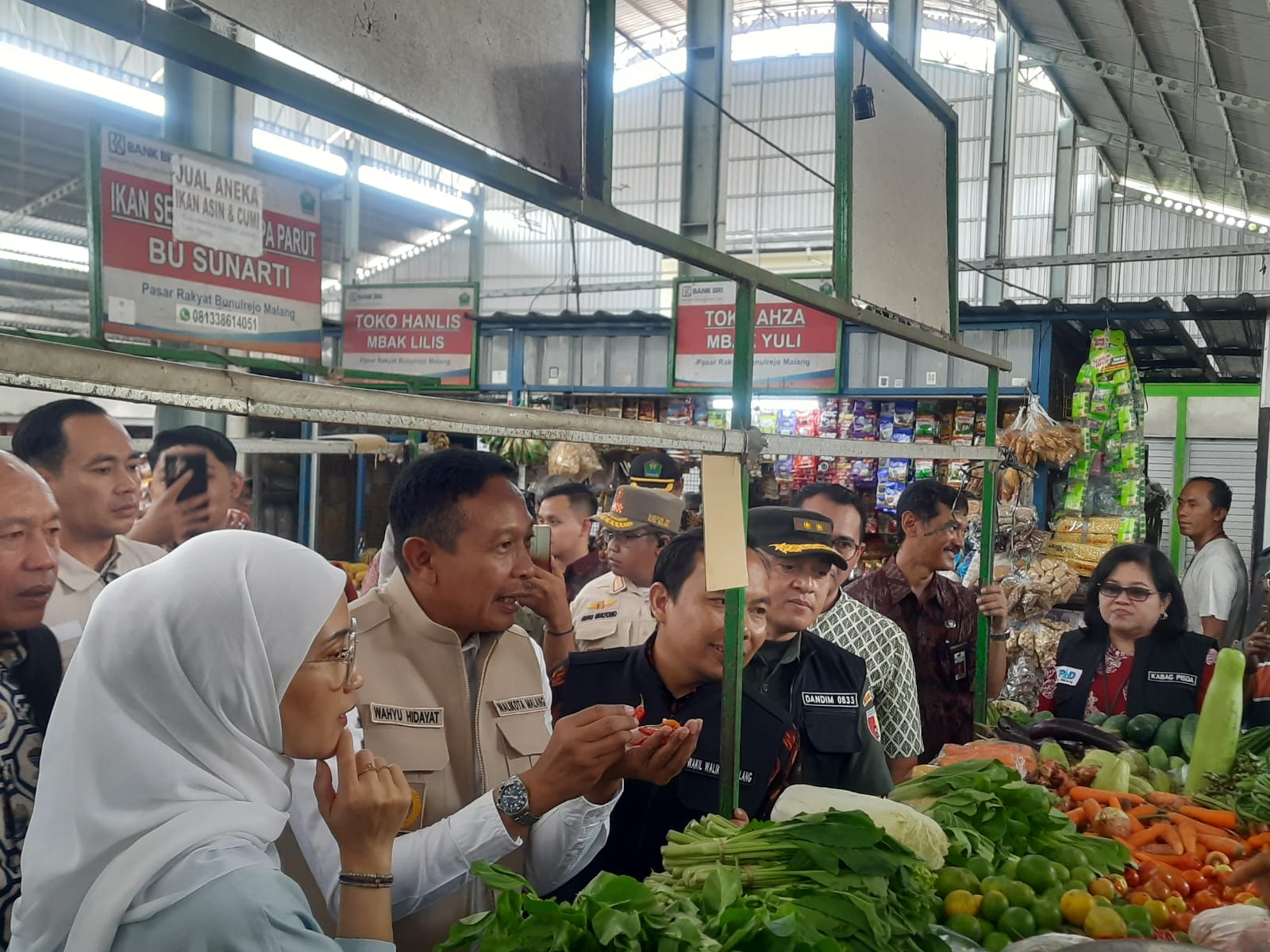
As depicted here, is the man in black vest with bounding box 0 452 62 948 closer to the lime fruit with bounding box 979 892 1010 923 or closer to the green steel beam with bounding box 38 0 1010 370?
the green steel beam with bounding box 38 0 1010 370

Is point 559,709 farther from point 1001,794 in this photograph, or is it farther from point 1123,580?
point 1123,580

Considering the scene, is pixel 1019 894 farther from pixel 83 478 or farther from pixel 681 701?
pixel 83 478

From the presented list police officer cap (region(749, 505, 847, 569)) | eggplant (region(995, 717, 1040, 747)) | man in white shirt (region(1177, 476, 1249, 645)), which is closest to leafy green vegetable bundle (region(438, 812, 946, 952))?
police officer cap (region(749, 505, 847, 569))

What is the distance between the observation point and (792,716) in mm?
2703

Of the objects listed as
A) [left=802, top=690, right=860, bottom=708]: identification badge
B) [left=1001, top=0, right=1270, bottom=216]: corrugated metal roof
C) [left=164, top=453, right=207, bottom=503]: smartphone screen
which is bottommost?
[left=802, top=690, right=860, bottom=708]: identification badge

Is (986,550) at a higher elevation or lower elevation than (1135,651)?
higher

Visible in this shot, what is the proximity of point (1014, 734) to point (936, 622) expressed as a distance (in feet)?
2.05

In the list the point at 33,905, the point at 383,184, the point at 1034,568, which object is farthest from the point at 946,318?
the point at 383,184

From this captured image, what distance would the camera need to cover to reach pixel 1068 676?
415cm

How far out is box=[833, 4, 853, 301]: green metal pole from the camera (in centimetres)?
234

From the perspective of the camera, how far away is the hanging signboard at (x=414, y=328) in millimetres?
8211

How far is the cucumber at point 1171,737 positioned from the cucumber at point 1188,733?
0.03 m

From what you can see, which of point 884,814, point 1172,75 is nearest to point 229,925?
point 884,814

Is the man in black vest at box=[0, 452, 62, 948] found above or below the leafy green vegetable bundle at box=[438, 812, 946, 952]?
above
